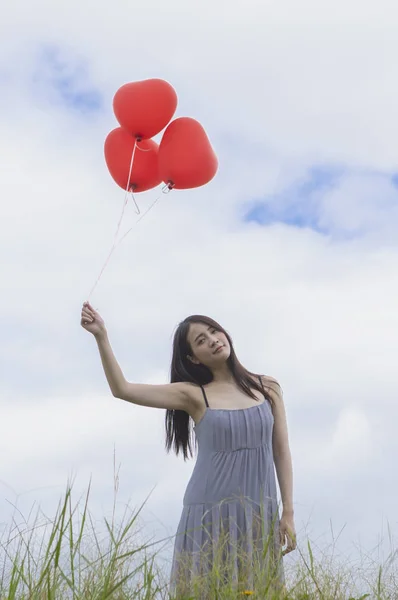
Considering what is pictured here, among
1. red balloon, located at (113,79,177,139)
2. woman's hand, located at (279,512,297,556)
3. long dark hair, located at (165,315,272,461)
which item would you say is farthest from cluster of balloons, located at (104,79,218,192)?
woman's hand, located at (279,512,297,556)

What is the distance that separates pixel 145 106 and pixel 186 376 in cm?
200

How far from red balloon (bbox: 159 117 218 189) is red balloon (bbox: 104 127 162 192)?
0.17m

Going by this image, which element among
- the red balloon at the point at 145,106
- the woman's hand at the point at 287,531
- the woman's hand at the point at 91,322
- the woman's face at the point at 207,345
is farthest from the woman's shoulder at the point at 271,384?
the red balloon at the point at 145,106

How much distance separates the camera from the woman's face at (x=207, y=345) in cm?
438

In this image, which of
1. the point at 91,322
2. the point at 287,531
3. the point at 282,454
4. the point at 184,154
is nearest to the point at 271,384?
the point at 282,454

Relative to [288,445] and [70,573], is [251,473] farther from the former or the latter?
[70,573]

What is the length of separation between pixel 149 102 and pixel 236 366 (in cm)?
204

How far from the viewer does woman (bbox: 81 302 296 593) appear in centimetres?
409

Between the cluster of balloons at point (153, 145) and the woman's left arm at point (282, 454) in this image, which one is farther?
the cluster of balloons at point (153, 145)

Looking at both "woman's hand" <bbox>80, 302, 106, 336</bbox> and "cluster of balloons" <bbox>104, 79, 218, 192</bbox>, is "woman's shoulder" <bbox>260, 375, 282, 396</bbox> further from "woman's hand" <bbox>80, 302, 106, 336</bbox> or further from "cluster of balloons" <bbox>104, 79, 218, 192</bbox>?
"cluster of balloons" <bbox>104, 79, 218, 192</bbox>

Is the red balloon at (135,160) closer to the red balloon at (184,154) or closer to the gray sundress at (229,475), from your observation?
the red balloon at (184,154)

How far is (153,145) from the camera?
570 centimetres

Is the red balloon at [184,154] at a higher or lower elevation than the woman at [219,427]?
higher

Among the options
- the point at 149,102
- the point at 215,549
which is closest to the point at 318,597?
the point at 215,549
